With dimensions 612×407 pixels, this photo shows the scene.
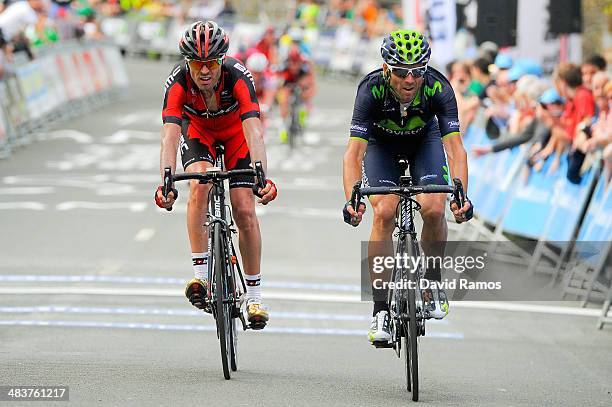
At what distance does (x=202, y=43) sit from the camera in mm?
Answer: 9117

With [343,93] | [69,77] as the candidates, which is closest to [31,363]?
[69,77]

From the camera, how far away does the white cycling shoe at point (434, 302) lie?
902 cm

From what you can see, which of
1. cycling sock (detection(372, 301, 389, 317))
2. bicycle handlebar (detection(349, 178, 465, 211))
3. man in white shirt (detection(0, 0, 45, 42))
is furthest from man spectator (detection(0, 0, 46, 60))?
bicycle handlebar (detection(349, 178, 465, 211))

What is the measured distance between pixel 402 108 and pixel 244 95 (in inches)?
41.1

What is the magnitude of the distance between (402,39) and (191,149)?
1787 mm

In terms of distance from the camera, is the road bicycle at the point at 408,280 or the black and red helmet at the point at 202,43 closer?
the road bicycle at the point at 408,280

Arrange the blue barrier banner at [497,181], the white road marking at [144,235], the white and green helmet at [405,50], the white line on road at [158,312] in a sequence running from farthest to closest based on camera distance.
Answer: the white road marking at [144,235], the blue barrier banner at [497,181], the white line on road at [158,312], the white and green helmet at [405,50]

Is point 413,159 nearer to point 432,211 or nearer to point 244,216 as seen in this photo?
point 432,211

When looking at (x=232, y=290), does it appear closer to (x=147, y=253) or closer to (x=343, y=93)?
(x=147, y=253)

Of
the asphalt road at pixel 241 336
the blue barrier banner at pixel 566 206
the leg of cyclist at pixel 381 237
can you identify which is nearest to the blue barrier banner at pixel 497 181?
A: the blue barrier banner at pixel 566 206

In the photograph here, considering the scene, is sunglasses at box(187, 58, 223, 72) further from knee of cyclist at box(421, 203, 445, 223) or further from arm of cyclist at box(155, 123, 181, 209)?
knee of cyclist at box(421, 203, 445, 223)

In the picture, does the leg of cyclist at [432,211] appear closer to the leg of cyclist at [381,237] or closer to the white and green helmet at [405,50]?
the leg of cyclist at [381,237]

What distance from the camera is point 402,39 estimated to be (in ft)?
29.0

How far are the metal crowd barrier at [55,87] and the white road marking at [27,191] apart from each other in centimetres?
310
